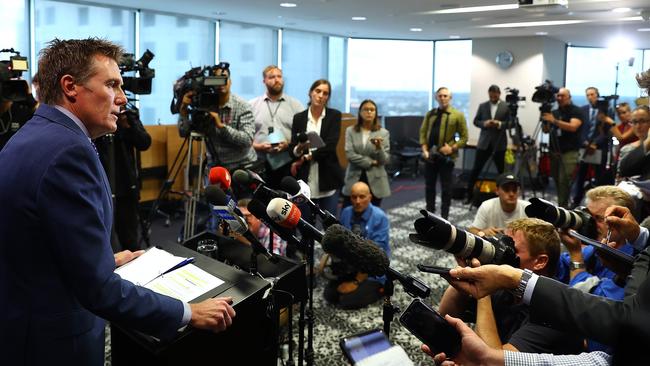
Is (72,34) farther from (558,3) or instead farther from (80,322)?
(80,322)

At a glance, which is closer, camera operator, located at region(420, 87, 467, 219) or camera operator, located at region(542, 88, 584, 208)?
camera operator, located at region(420, 87, 467, 219)

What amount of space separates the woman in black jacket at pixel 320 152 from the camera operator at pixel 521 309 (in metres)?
1.74

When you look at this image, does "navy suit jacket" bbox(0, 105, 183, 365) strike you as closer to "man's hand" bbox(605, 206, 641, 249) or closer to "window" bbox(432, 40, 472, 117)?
"man's hand" bbox(605, 206, 641, 249)

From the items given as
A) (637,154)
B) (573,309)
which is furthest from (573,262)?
(637,154)

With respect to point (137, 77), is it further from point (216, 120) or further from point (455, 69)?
point (455, 69)

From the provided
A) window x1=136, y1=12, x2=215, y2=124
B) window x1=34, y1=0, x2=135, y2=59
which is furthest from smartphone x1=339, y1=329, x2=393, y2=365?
window x1=136, y1=12, x2=215, y2=124

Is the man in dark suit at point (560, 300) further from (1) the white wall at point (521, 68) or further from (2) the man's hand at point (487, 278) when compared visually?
(1) the white wall at point (521, 68)

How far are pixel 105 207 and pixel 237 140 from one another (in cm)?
226

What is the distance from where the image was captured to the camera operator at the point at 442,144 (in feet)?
18.2

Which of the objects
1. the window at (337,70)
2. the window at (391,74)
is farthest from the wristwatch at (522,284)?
the window at (391,74)

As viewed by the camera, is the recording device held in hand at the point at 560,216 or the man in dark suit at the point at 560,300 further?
the recording device held in hand at the point at 560,216

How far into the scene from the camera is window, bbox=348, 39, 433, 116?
1038cm

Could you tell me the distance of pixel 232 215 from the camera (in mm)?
1615

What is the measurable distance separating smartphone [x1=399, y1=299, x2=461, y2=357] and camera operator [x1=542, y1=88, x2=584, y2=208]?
532 cm
